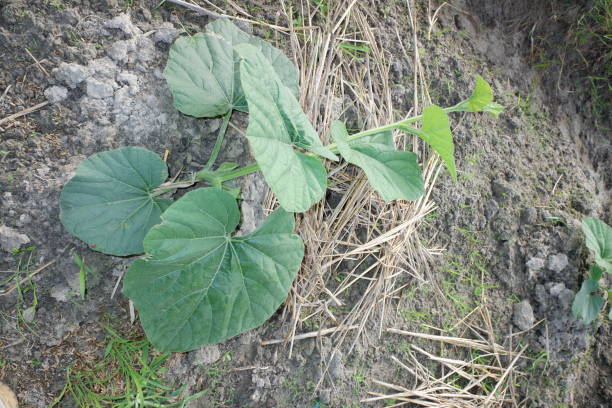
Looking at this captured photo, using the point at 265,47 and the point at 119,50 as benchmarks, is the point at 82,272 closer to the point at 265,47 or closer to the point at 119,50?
the point at 119,50

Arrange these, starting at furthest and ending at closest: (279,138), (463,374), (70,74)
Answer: (463,374) → (70,74) → (279,138)

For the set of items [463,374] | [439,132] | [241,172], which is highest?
[439,132]

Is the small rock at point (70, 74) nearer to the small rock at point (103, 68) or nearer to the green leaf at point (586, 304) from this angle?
the small rock at point (103, 68)

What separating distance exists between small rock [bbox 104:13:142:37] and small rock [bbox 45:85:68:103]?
291mm

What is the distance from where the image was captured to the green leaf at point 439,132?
1582mm

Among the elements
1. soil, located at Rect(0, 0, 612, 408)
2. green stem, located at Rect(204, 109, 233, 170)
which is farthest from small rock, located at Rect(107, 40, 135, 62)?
green stem, located at Rect(204, 109, 233, 170)

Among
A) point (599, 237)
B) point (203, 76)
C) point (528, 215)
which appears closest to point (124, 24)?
point (203, 76)

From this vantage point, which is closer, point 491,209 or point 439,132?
point 439,132

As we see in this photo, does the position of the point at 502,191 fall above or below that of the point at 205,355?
above

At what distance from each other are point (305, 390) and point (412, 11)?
1789 mm

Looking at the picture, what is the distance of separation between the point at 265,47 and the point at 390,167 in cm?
67

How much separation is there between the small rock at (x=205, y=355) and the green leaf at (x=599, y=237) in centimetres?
182

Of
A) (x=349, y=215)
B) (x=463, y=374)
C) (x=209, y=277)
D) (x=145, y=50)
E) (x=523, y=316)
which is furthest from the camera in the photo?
(x=523, y=316)

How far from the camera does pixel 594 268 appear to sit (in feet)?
7.42
